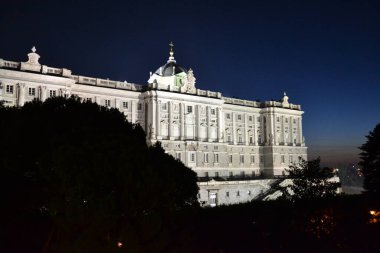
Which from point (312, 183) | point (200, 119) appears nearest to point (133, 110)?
point (200, 119)

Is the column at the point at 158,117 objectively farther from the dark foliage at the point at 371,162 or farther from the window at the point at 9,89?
the dark foliage at the point at 371,162

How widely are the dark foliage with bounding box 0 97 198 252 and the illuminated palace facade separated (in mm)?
28813

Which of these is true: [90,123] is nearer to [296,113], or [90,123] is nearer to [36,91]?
[36,91]

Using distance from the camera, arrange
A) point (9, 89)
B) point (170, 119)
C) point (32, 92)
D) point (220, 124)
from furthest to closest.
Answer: point (220, 124), point (170, 119), point (32, 92), point (9, 89)

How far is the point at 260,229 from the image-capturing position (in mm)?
39938

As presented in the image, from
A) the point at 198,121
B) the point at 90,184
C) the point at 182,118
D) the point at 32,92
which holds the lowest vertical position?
the point at 90,184

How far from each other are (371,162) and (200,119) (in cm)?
3367

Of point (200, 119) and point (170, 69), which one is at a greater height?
point (170, 69)

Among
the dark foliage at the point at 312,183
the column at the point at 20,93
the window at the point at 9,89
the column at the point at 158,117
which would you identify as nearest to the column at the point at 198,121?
the column at the point at 158,117

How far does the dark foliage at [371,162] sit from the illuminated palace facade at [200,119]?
23.4 m

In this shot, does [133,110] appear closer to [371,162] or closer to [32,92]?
[32,92]

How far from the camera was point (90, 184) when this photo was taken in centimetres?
2248

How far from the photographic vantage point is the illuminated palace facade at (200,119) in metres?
60.0

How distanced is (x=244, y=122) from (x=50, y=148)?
210 ft
